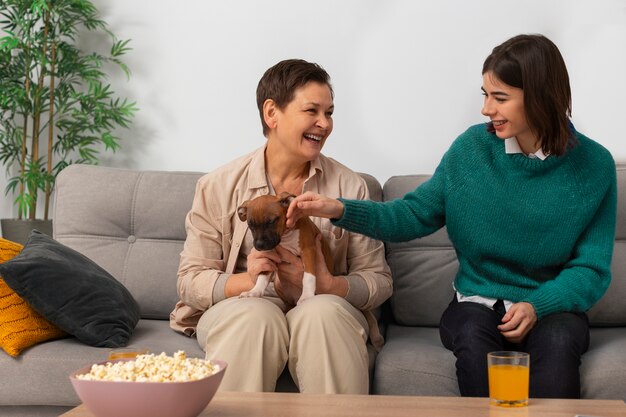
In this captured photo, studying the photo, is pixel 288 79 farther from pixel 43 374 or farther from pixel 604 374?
pixel 604 374

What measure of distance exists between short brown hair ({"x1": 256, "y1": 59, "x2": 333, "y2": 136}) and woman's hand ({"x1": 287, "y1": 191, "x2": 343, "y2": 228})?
37 cm

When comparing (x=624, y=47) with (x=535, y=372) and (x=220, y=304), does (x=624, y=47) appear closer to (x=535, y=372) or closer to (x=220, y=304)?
(x=535, y=372)

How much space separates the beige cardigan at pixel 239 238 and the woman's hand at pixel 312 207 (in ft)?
0.69

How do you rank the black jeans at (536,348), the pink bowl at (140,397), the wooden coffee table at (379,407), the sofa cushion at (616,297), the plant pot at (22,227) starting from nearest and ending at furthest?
the pink bowl at (140,397) → the wooden coffee table at (379,407) → the black jeans at (536,348) → the sofa cushion at (616,297) → the plant pot at (22,227)

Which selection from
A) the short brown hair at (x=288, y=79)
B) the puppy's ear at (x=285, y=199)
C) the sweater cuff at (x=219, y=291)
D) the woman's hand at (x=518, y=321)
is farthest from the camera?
the short brown hair at (x=288, y=79)

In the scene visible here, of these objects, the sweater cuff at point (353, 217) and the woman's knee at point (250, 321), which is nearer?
the woman's knee at point (250, 321)

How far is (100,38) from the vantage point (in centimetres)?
408

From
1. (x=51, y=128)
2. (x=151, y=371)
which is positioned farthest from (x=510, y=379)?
(x=51, y=128)

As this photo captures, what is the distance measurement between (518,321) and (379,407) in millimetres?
699

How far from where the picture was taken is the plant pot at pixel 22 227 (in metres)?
3.89

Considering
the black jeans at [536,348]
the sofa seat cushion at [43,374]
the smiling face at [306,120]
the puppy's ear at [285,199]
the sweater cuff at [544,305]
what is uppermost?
the smiling face at [306,120]

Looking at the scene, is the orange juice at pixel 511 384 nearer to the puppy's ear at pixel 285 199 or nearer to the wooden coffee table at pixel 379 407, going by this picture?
the wooden coffee table at pixel 379 407

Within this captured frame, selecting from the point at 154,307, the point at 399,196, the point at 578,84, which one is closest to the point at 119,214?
the point at 154,307

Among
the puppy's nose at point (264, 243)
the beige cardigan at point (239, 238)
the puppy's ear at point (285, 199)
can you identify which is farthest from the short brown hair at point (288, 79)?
the puppy's nose at point (264, 243)
